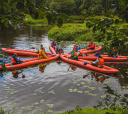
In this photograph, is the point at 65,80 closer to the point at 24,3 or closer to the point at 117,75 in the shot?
the point at 117,75

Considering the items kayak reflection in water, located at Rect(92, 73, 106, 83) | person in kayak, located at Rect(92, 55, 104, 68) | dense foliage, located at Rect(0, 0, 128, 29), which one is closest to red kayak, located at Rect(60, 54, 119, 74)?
person in kayak, located at Rect(92, 55, 104, 68)

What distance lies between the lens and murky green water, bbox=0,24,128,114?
267 inches

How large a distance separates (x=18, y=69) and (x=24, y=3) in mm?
8941

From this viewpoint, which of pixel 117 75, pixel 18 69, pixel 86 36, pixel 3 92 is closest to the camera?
pixel 3 92

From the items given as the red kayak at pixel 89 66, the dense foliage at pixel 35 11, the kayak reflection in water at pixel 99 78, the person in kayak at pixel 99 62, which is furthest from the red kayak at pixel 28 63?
the dense foliage at pixel 35 11

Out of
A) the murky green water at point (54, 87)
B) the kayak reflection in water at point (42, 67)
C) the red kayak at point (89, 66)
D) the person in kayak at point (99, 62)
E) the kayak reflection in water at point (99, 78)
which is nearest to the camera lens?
the murky green water at point (54, 87)

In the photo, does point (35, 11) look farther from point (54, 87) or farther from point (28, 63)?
point (28, 63)

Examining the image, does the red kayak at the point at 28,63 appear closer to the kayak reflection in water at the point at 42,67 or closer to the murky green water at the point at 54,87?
the kayak reflection in water at the point at 42,67

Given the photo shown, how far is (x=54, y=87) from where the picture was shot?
337 inches

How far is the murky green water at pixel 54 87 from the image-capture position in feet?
22.2

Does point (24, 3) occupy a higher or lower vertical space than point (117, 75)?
higher

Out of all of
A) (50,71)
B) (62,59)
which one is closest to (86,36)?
(62,59)

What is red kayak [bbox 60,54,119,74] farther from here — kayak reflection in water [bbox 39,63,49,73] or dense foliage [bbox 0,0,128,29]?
dense foliage [bbox 0,0,128,29]

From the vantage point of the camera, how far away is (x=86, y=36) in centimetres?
2289
